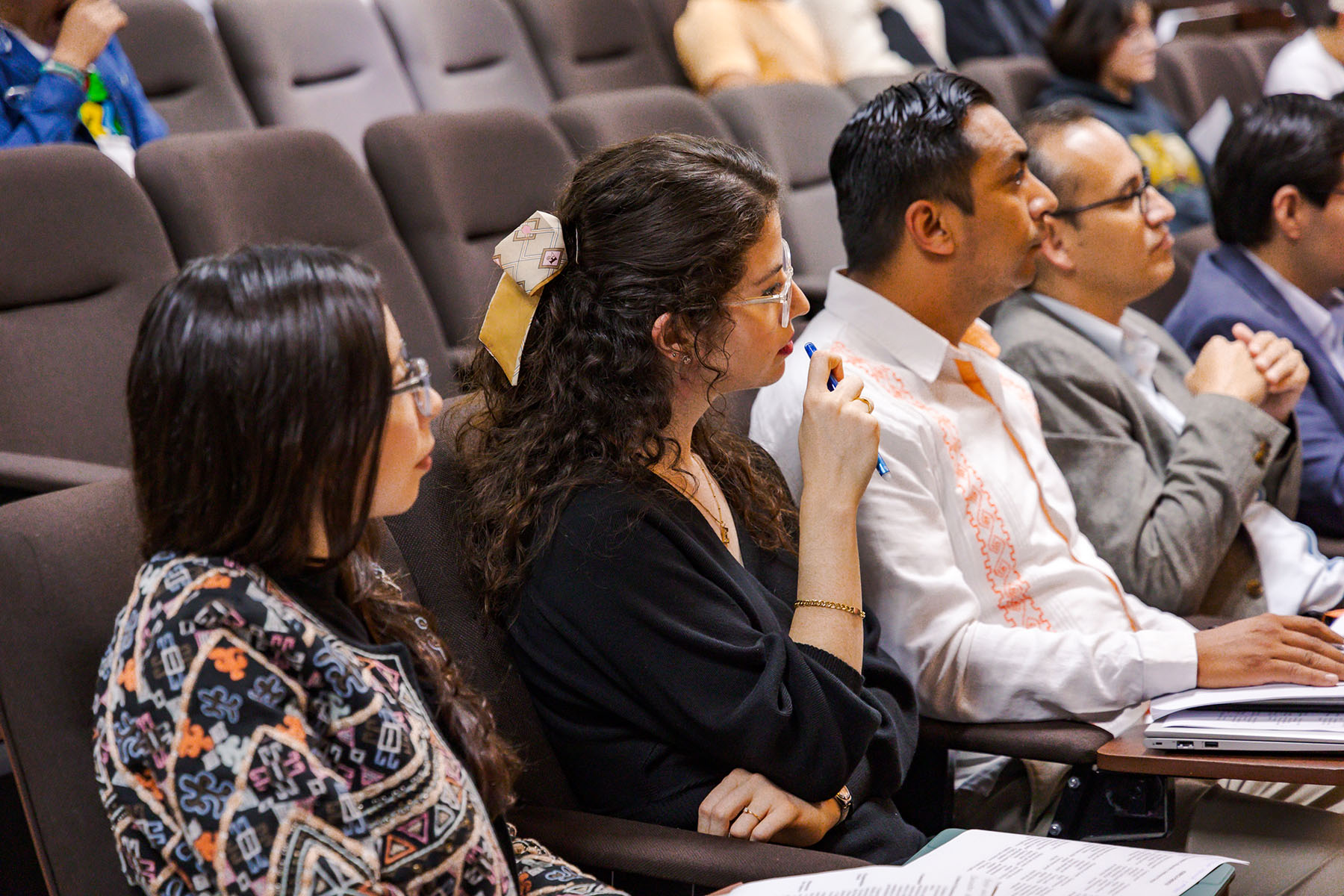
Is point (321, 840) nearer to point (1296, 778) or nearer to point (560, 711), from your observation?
point (560, 711)

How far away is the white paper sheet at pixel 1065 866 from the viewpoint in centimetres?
91

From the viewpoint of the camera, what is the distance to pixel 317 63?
305cm

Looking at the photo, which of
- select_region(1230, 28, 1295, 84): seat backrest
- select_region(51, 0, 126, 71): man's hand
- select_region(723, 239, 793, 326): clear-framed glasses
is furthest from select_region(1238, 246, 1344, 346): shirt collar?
select_region(1230, 28, 1295, 84): seat backrest

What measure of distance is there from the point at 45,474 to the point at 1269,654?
1.35 m

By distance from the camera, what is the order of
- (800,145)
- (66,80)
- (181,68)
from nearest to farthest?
1. (66,80)
2. (181,68)
3. (800,145)

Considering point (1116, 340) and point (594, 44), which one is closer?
point (1116, 340)

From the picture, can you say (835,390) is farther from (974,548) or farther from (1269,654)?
(1269,654)

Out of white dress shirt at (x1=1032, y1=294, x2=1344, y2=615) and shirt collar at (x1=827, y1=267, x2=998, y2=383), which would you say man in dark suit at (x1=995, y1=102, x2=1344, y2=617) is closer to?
white dress shirt at (x1=1032, y1=294, x2=1344, y2=615)

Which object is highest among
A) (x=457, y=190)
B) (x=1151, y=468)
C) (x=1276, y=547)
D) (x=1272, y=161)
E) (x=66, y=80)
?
(x=66, y=80)

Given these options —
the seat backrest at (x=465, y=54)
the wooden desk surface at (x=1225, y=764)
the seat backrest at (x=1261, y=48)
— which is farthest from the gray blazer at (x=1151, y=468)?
the seat backrest at (x=1261, y=48)

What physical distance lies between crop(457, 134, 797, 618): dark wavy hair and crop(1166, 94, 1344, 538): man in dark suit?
135cm

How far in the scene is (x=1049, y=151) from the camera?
79.7 inches

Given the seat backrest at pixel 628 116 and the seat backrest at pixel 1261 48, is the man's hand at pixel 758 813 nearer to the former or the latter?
the seat backrest at pixel 628 116

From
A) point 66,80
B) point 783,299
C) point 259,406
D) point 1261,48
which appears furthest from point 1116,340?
point 1261,48
